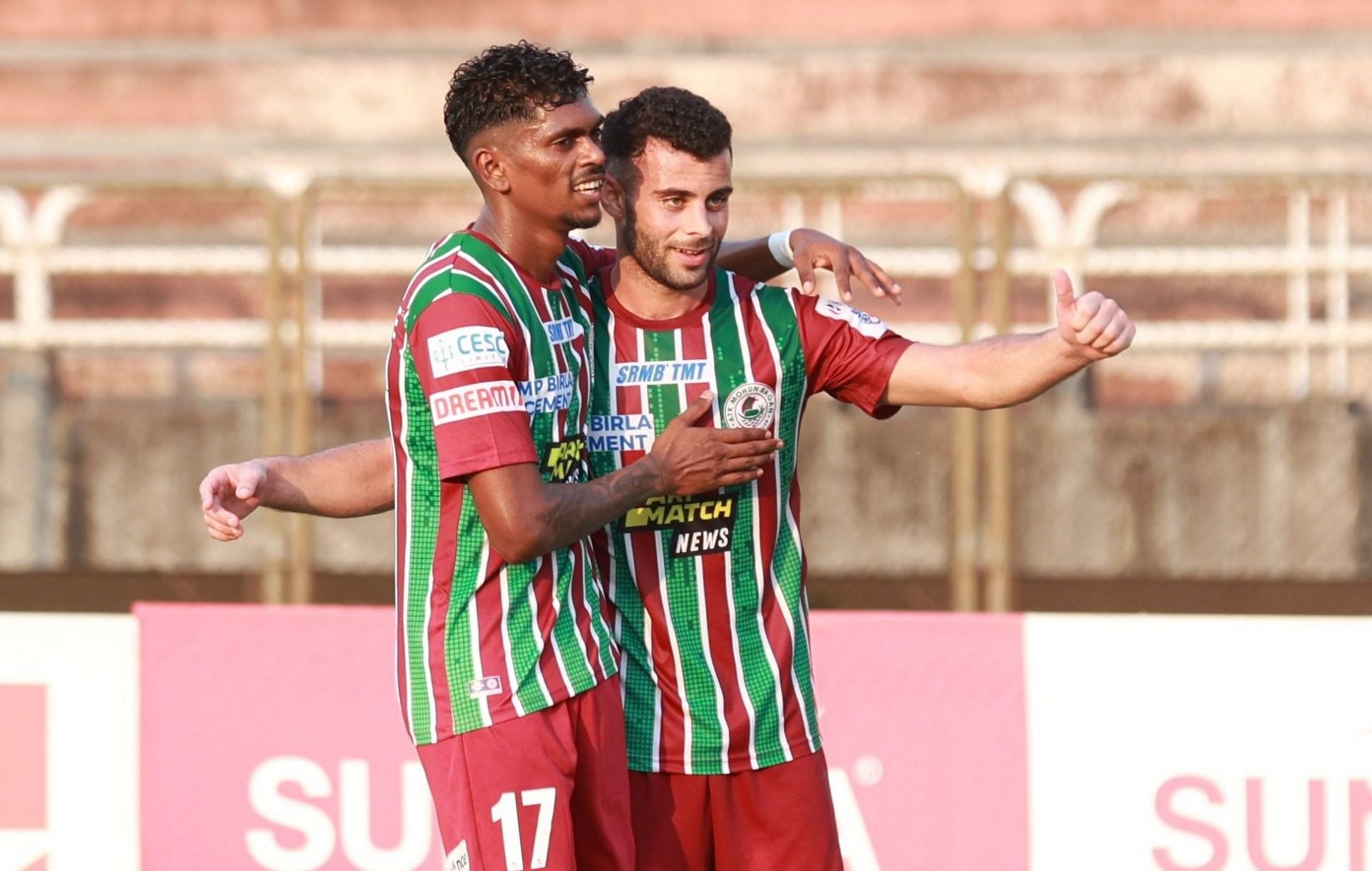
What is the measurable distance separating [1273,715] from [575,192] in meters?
2.50

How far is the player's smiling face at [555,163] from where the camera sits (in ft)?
10.8

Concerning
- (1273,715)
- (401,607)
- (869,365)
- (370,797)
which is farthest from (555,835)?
(1273,715)

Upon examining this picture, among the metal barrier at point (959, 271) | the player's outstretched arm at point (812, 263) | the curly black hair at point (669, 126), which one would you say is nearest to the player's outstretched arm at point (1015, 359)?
the player's outstretched arm at point (812, 263)

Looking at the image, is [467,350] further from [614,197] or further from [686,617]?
[686,617]

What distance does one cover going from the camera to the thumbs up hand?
317 cm

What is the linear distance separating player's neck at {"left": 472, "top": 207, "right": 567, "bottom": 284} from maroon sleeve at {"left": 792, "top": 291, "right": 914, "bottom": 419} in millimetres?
566

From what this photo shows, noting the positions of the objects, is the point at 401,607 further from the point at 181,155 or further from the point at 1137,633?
the point at 181,155

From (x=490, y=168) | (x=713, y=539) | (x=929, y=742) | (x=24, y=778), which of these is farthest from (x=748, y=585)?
(x=24, y=778)

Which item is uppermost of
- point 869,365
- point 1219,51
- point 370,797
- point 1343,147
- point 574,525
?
point 1219,51

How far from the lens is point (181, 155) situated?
42.8ft

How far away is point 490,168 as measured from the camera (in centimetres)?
331

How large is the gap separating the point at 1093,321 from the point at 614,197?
91cm

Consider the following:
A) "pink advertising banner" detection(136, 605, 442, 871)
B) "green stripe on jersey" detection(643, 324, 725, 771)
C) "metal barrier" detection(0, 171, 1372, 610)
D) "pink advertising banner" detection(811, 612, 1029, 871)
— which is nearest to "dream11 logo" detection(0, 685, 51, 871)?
"pink advertising banner" detection(136, 605, 442, 871)

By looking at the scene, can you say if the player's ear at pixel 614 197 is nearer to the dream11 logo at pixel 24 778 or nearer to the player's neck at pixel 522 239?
the player's neck at pixel 522 239
